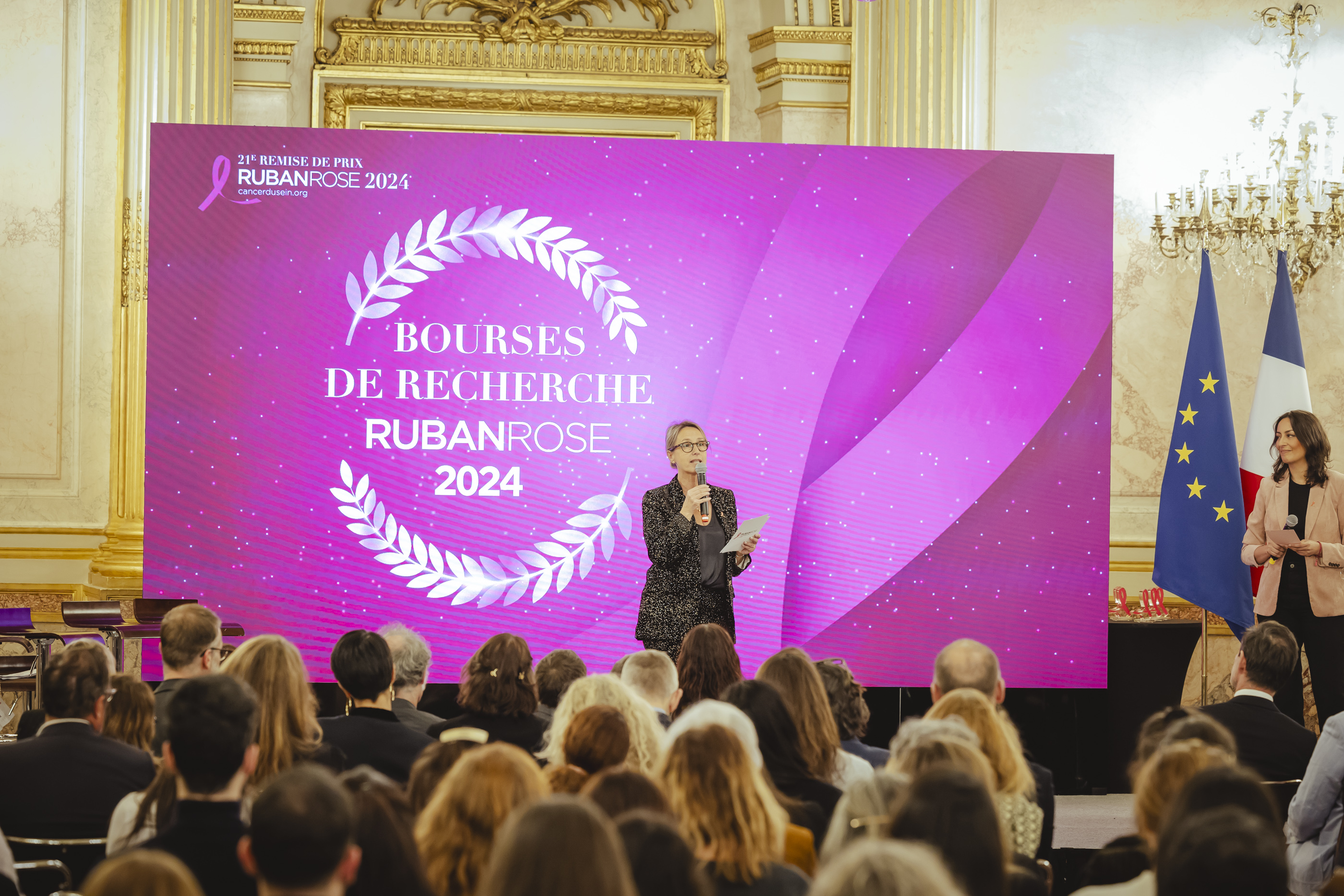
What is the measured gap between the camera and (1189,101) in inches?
342

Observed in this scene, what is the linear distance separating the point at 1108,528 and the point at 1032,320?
104 centimetres

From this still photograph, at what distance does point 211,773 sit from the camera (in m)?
2.61

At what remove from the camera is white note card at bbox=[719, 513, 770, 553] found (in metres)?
5.45

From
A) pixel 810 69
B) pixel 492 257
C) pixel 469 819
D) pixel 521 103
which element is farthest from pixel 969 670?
pixel 521 103

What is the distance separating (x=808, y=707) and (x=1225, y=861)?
1.71 meters

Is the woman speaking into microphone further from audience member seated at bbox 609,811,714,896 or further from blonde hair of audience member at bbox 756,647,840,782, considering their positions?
audience member seated at bbox 609,811,714,896

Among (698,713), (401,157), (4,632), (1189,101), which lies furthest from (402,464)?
(1189,101)

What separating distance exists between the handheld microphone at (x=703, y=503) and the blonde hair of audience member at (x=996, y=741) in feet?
7.47

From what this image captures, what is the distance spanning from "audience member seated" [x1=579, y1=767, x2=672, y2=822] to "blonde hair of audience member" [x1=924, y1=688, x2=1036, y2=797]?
1.01 metres

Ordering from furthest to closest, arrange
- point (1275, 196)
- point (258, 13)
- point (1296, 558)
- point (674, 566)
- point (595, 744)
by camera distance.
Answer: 1. point (258, 13)
2. point (1275, 196)
3. point (1296, 558)
4. point (674, 566)
5. point (595, 744)

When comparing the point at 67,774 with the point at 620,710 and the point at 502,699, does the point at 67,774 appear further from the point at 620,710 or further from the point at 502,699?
the point at 620,710

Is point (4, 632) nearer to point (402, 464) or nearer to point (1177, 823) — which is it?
point (402, 464)

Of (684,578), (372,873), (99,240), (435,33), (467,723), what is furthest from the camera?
(435,33)

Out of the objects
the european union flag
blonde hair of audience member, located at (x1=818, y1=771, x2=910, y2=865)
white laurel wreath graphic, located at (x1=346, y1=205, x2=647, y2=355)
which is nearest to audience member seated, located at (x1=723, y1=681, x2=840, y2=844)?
blonde hair of audience member, located at (x1=818, y1=771, x2=910, y2=865)
